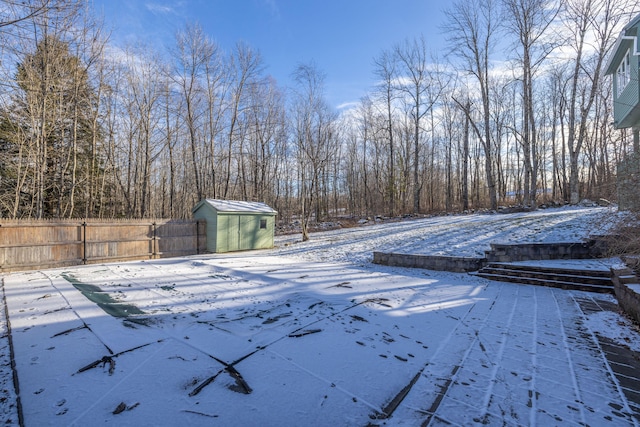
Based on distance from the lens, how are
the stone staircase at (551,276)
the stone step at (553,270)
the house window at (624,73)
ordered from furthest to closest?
the house window at (624,73), the stone step at (553,270), the stone staircase at (551,276)

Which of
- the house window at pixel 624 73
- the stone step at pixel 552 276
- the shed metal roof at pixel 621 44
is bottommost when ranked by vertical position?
the stone step at pixel 552 276

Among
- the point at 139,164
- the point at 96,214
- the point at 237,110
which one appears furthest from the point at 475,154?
the point at 96,214

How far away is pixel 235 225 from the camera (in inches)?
474

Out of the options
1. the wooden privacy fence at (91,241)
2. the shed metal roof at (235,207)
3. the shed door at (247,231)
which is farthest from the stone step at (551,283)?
the wooden privacy fence at (91,241)

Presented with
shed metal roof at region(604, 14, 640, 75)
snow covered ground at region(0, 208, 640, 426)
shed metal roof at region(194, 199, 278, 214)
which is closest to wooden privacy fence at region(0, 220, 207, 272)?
shed metal roof at region(194, 199, 278, 214)

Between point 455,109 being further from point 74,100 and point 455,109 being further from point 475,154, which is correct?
point 74,100

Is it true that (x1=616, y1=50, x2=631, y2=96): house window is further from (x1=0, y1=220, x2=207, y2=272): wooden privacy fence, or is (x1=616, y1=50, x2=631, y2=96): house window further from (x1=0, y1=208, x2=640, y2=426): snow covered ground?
(x1=0, y1=220, x2=207, y2=272): wooden privacy fence

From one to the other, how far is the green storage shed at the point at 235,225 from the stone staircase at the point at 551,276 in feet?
29.9

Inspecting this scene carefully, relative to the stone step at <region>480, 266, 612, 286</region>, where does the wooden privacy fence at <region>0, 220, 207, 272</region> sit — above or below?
above

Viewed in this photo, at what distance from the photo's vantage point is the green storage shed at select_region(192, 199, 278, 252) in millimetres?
11500

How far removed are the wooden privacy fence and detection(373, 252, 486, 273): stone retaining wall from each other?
7.75 m

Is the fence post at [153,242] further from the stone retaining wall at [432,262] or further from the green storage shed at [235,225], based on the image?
the stone retaining wall at [432,262]

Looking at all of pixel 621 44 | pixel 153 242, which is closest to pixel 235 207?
pixel 153 242

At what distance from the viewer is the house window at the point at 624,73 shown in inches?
367
